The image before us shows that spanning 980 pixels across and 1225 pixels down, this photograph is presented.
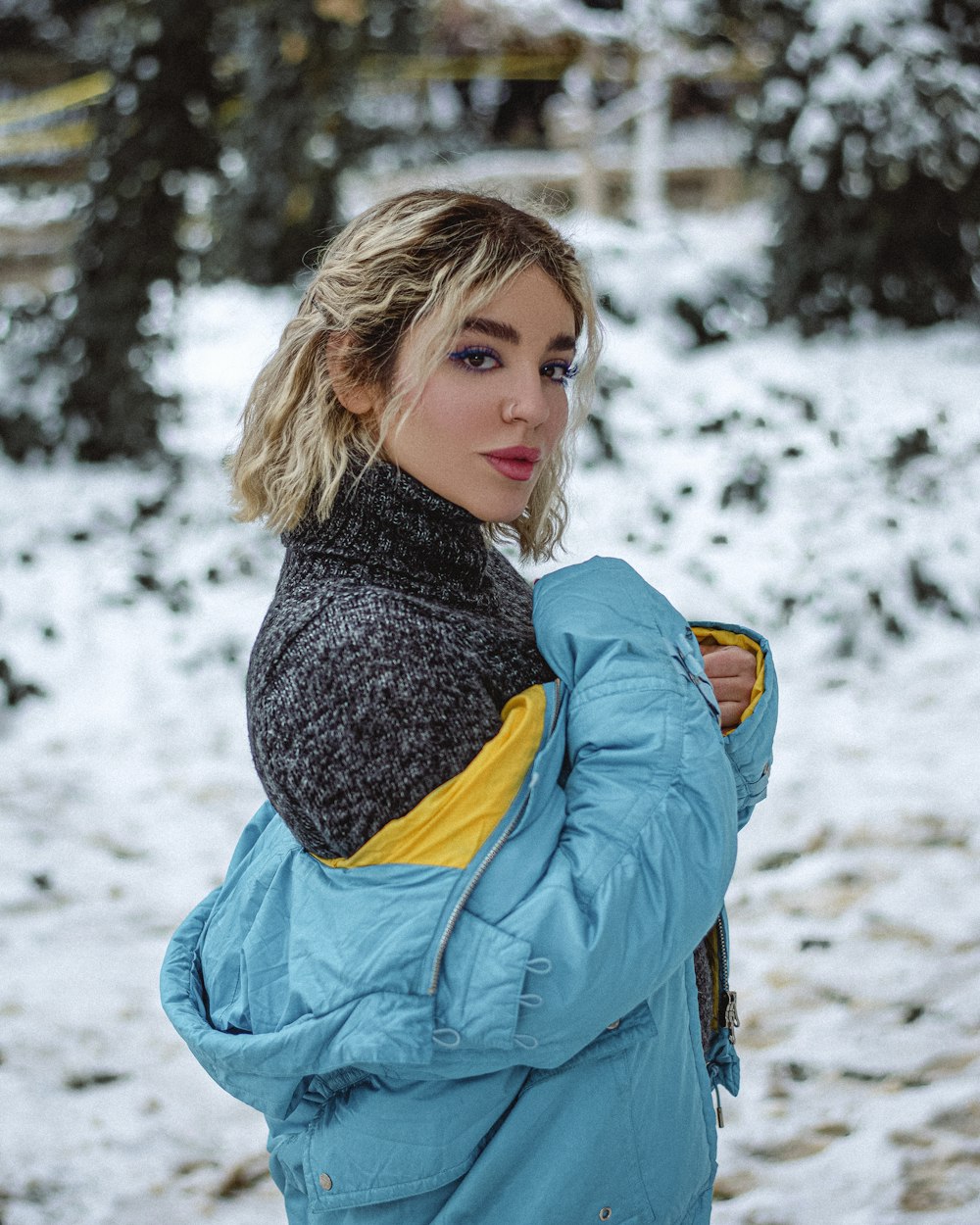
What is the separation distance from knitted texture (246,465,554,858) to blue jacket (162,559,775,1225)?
39 mm

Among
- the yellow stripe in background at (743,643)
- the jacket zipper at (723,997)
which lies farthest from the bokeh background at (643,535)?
the jacket zipper at (723,997)

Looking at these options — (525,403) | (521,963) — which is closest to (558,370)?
(525,403)

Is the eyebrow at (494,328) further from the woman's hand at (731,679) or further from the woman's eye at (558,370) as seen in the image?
the woman's hand at (731,679)

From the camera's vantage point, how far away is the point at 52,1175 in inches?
90.7

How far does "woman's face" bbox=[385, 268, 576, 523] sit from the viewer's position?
125cm

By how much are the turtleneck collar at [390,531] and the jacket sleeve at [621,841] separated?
0.56ft

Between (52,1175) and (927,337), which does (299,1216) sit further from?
Result: (927,337)

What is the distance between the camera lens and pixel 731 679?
1324 mm

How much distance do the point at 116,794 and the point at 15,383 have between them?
3723 mm

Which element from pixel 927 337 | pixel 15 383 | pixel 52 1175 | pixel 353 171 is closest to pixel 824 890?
pixel 52 1175

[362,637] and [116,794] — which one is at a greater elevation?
[362,637]

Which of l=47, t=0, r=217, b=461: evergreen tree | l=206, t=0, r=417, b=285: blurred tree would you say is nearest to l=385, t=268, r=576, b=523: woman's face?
l=47, t=0, r=217, b=461: evergreen tree

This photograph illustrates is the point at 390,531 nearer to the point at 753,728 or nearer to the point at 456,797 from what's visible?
the point at 456,797

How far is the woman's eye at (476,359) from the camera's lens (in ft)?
4.11
